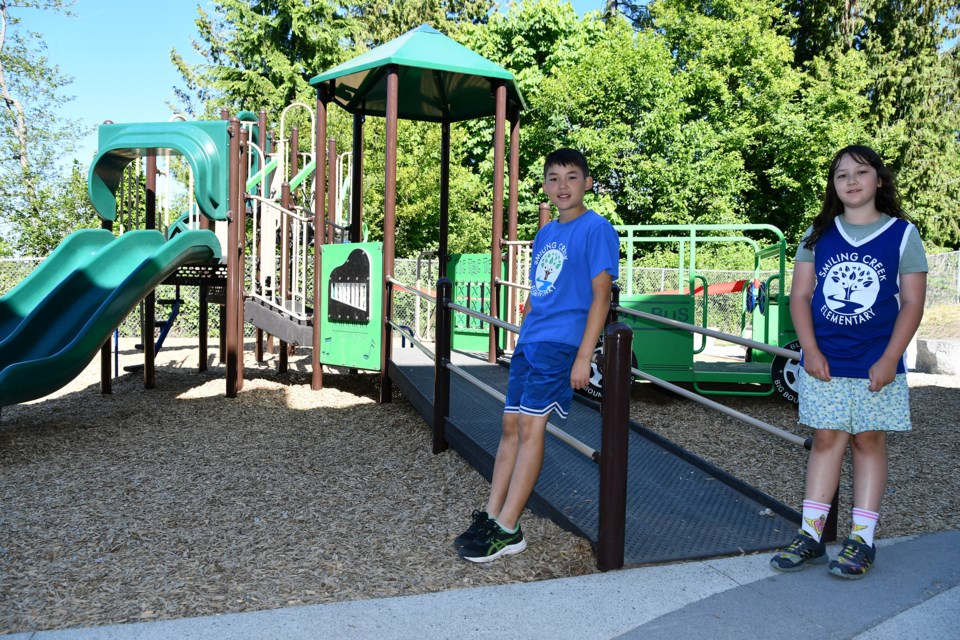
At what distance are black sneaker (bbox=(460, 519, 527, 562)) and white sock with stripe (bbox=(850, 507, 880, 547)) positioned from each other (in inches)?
45.8

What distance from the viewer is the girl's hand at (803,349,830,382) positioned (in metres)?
2.56

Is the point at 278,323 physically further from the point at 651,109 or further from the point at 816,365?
the point at 651,109

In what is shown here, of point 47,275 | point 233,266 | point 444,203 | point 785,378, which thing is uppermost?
point 444,203

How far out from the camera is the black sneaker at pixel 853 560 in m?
2.52

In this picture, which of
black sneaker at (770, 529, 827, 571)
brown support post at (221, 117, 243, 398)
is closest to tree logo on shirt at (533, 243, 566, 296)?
black sneaker at (770, 529, 827, 571)

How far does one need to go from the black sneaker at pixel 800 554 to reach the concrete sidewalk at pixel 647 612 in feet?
0.13

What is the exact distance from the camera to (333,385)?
781 cm

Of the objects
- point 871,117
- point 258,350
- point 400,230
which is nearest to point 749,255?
point 871,117

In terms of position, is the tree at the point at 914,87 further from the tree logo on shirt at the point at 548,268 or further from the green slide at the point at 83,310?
the tree logo on shirt at the point at 548,268

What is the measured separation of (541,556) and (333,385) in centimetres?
524

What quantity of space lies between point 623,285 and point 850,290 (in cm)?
1600

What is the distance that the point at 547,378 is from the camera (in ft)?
8.96

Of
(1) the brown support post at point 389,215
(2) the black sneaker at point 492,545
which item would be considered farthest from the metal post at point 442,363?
(1) the brown support post at point 389,215

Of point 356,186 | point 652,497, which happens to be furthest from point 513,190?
point 652,497
